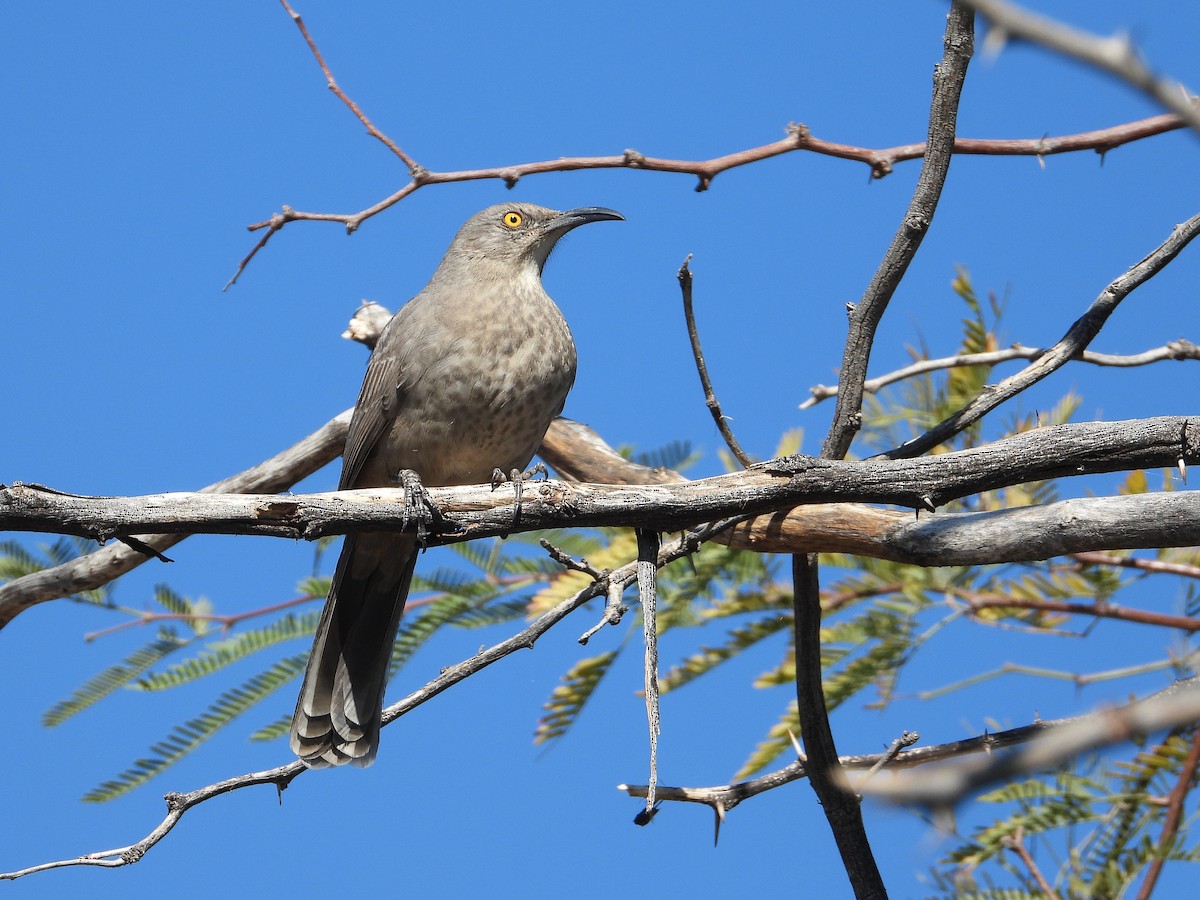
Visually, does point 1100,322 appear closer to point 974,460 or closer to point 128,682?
point 974,460

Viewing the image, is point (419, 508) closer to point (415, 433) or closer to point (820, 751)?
point (415, 433)

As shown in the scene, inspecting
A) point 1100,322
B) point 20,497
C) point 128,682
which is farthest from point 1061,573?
point 128,682

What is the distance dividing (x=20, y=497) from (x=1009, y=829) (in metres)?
3.20

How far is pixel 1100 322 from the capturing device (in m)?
4.24

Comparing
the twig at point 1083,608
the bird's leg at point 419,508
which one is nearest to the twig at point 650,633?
the bird's leg at point 419,508

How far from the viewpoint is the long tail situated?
500cm

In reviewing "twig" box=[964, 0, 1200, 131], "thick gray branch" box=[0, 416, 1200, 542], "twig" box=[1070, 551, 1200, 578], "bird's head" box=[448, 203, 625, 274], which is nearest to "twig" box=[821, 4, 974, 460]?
"thick gray branch" box=[0, 416, 1200, 542]

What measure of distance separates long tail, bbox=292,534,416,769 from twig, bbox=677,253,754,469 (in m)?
1.63

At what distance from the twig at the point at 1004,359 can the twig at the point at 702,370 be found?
52 cm

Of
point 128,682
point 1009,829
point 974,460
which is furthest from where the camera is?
point 128,682

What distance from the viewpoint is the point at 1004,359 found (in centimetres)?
501

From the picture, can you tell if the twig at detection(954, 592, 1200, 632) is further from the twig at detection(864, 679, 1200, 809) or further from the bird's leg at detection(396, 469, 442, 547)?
the twig at detection(864, 679, 1200, 809)

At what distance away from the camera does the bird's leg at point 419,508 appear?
146 inches

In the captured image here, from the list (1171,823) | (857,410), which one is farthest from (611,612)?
(1171,823)
